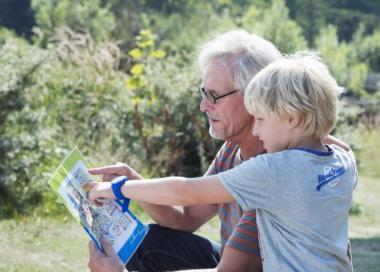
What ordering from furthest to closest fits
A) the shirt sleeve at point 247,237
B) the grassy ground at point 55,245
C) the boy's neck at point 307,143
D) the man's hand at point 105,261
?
the grassy ground at point 55,245
the man's hand at point 105,261
the shirt sleeve at point 247,237
the boy's neck at point 307,143

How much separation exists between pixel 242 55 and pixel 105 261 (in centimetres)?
97

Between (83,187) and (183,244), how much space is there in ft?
2.09

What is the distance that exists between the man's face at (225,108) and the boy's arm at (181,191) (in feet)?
1.70

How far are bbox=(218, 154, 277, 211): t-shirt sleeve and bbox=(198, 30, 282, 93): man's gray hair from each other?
0.60m

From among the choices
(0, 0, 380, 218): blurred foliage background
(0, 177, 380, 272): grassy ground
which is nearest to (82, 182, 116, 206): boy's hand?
(0, 0, 380, 218): blurred foliage background

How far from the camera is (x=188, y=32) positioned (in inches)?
1121

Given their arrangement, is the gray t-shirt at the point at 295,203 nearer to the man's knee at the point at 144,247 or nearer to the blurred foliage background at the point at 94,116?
the man's knee at the point at 144,247

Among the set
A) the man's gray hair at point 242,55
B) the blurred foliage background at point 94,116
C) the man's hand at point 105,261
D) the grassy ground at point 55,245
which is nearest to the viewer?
the man's hand at point 105,261

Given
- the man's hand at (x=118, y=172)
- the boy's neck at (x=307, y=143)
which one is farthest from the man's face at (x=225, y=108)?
the boy's neck at (x=307, y=143)

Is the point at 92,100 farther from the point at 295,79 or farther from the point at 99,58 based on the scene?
the point at 295,79

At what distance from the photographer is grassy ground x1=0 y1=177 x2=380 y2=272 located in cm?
554

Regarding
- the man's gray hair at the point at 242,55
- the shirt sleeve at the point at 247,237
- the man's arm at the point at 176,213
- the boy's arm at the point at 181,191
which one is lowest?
the man's arm at the point at 176,213

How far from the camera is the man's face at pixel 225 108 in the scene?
127 inches

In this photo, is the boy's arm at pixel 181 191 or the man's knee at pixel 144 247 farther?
the man's knee at pixel 144 247
